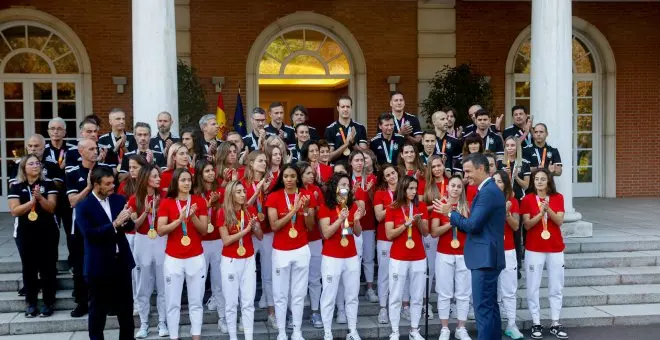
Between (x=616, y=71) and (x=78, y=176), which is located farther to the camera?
(x=616, y=71)

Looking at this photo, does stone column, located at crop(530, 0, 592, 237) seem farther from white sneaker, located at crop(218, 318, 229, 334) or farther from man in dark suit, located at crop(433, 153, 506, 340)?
white sneaker, located at crop(218, 318, 229, 334)

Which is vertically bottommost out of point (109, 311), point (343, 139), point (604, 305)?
point (604, 305)

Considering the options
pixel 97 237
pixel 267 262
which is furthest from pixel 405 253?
pixel 97 237

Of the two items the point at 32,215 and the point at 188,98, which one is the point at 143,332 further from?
the point at 188,98

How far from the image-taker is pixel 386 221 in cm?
689

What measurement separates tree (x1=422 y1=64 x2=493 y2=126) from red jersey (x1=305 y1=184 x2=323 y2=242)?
7372 millimetres

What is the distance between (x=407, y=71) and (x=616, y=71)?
5.18 metres

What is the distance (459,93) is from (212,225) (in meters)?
8.59

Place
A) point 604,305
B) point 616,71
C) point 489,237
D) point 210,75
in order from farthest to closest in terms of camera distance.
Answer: point 616,71 → point 210,75 → point 604,305 → point 489,237

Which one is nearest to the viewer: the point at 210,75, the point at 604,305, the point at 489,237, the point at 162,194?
the point at 489,237

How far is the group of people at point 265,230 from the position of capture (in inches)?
→ 240

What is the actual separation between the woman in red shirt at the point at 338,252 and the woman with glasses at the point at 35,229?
3.05 meters

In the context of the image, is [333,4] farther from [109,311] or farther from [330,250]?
[109,311]

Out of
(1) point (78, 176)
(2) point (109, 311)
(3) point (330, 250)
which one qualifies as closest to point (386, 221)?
(3) point (330, 250)
